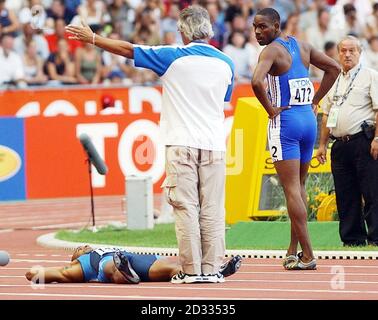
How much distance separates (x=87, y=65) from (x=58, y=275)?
1488 centimetres

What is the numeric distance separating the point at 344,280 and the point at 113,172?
1277cm

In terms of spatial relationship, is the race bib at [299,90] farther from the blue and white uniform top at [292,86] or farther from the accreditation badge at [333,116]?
the accreditation badge at [333,116]

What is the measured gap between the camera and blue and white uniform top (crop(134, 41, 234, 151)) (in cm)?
1175

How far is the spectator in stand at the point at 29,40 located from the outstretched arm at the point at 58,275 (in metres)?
14.7

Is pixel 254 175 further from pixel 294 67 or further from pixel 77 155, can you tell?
pixel 77 155

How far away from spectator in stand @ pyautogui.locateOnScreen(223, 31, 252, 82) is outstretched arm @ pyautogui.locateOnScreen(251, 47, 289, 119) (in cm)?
1447

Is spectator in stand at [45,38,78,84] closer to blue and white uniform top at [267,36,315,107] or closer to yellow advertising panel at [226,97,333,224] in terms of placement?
yellow advertising panel at [226,97,333,224]

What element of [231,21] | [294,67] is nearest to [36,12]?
[294,67]

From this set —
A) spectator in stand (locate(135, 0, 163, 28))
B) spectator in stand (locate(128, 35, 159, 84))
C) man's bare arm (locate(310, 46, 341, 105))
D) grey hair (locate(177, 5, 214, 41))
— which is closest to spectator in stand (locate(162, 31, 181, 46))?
spectator in stand (locate(128, 35, 159, 84))

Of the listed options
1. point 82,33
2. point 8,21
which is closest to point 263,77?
point 82,33

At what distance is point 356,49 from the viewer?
14.5m

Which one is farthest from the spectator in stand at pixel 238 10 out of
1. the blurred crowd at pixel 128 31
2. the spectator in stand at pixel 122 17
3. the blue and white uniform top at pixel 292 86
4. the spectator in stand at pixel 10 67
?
the blue and white uniform top at pixel 292 86

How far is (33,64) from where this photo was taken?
26109mm

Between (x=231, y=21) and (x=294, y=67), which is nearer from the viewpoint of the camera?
(x=294, y=67)
